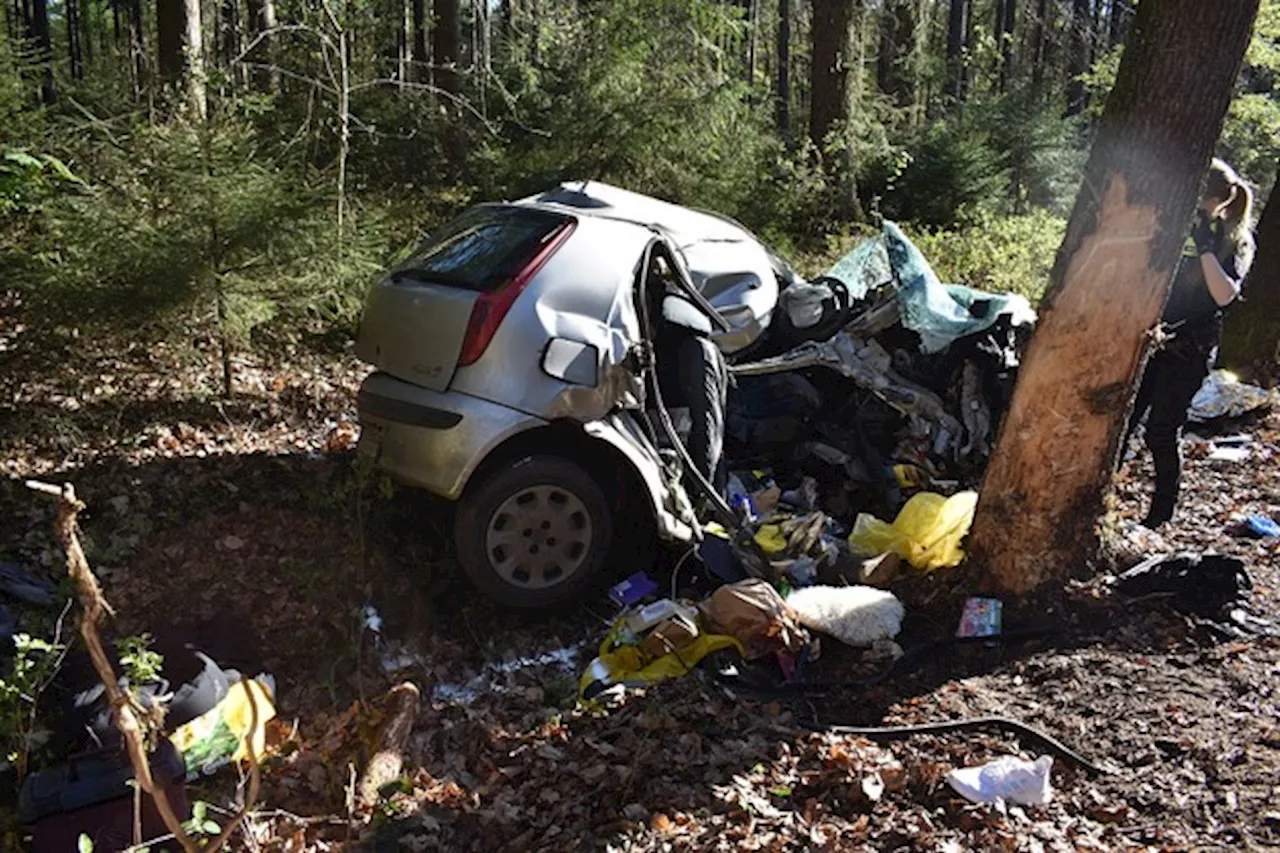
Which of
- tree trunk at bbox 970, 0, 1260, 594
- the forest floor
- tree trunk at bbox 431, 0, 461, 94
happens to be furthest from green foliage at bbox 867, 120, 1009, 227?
tree trunk at bbox 970, 0, 1260, 594

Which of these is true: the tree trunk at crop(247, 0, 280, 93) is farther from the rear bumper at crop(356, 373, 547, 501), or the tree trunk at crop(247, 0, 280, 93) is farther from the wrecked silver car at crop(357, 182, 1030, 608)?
the rear bumper at crop(356, 373, 547, 501)

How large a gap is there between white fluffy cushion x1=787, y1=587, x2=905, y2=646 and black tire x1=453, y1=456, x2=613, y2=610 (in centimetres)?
103

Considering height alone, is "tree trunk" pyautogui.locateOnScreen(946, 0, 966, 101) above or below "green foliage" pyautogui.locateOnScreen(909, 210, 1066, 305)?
above

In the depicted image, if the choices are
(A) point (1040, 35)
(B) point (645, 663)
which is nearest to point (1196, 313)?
(B) point (645, 663)

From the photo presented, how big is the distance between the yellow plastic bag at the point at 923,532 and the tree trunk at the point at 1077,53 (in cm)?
2211

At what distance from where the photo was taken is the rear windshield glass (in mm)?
4934

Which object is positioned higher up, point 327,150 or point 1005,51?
point 1005,51

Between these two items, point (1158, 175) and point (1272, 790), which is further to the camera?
point (1158, 175)

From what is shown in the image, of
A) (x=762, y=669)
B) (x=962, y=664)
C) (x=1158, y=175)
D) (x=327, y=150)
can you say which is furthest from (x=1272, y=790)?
(x=327, y=150)

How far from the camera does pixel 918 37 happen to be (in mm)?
22000

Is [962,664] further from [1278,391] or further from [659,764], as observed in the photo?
[1278,391]

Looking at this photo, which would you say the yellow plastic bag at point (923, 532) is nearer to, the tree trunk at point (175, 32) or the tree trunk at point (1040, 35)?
the tree trunk at point (175, 32)

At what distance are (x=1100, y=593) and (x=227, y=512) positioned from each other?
446 centimetres

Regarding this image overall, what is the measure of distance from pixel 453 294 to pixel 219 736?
7.32 feet
